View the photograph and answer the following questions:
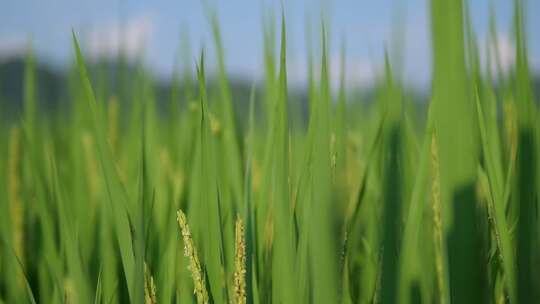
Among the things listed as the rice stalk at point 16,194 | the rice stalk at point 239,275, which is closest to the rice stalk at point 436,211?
the rice stalk at point 239,275

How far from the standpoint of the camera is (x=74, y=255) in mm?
496

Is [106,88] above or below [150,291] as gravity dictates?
above

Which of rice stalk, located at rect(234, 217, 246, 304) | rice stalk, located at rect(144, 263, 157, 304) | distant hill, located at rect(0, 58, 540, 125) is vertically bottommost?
rice stalk, located at rect(144, 263, 157, 304)

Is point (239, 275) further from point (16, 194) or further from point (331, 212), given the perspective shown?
point (16, 194)

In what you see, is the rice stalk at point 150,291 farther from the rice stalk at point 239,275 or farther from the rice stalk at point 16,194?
the rice stalk at point 16,194

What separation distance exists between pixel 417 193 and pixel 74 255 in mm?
308

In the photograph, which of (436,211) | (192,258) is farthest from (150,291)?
(436,211)

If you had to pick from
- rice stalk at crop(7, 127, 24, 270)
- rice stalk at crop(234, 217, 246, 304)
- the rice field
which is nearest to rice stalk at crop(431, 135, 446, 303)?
the rice field

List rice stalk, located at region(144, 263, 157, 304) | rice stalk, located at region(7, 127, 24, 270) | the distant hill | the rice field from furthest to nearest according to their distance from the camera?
1. the distant hill
2. rice stalk, located at region(7, 127, 24, 270)
3. rice stalk, located at region(144, 263, 157, 304)
4. the rice field

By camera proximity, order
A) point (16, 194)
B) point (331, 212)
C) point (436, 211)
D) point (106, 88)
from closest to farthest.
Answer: point (331, 212) < point (436, 211) < point (16, 194) < point (106, 88)

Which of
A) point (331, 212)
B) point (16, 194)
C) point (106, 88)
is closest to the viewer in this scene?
point (331, 212)

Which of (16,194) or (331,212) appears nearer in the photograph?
(331,212)

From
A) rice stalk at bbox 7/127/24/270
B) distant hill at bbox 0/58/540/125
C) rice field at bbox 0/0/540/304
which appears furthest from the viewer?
distant hill at bbox 0/58/540/125

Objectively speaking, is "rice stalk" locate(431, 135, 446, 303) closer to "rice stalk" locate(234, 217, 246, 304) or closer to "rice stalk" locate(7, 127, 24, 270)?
"rice stalk" locate(234, 217, 246, 304)
